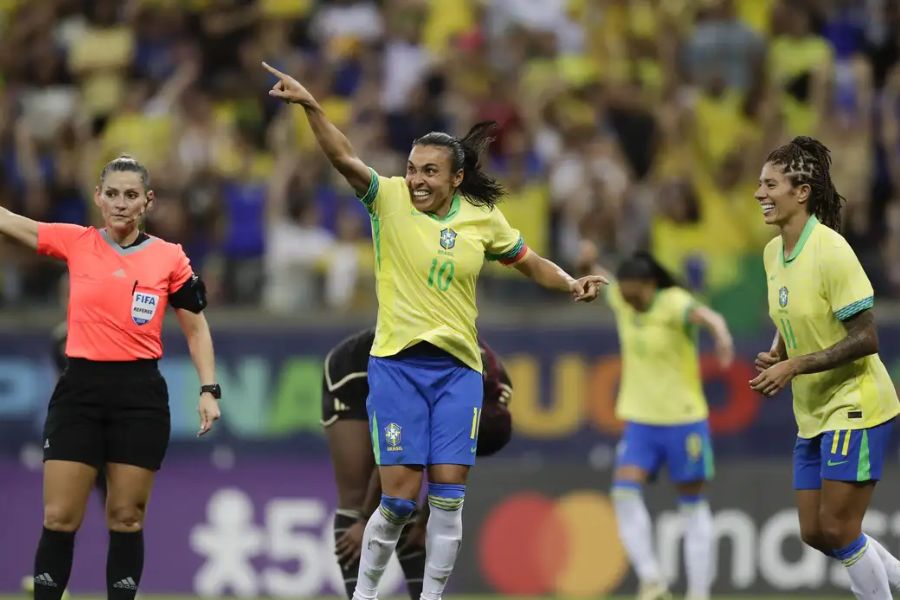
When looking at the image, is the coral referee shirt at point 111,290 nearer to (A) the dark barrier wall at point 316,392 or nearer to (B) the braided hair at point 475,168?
(B) the braided hair at point 475,168

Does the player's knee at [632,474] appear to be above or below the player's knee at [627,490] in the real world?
above

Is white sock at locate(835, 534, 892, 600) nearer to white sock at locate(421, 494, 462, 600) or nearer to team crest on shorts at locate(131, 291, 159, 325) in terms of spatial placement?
white sock at locate(421, 494, 462, 600)

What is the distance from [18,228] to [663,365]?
5343 mm

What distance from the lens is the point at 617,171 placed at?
50.8 feet

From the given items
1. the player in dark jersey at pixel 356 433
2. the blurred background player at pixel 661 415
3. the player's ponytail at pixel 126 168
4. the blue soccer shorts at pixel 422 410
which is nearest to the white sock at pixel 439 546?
the blue soccer shorts at pixel 422 410

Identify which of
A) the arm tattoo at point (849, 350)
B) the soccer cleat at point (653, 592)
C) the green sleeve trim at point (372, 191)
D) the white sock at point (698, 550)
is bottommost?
the soccer cleat at point (653, 592)

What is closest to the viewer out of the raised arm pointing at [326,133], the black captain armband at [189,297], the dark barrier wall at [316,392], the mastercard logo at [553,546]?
the raised arm pointing at [326,133]

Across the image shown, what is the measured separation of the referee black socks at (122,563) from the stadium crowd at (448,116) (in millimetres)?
5835

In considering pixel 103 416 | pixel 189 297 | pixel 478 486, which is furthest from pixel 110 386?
pixel 478 486

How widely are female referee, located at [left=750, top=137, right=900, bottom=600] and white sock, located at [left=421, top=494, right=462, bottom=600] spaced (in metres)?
1.72

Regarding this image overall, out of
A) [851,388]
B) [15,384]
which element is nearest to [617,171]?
[15,384]

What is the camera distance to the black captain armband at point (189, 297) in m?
8.77

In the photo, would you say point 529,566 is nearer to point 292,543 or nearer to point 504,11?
point 292,543

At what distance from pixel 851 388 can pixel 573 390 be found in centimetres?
569
